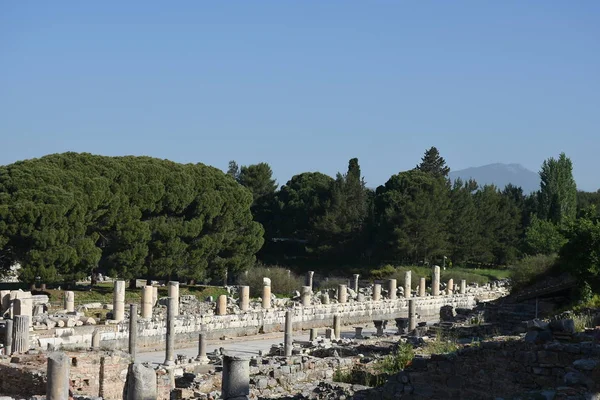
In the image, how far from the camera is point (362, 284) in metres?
55.7

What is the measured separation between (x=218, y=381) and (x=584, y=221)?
1473 cm

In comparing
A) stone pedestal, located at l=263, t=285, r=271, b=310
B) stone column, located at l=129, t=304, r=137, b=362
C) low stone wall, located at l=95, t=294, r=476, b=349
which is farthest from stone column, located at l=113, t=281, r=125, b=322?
stone pedestal, located at l=263, t=285, r=271, b=310

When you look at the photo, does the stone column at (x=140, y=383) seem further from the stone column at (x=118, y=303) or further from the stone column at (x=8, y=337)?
the stone column at (x=118, y=303)

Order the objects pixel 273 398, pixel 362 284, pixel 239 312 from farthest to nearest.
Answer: pixel 362 284
pixel 239 312
pixel 273 398

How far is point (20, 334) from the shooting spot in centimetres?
2095

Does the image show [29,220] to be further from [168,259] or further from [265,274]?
[265,274]

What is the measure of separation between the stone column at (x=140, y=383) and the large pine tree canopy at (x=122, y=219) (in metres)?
23.1

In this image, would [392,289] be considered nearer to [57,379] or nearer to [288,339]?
[288,339]

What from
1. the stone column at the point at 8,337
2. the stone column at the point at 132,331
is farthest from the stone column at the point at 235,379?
the stone column at the point at 132,331

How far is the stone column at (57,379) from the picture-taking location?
13.2 meters

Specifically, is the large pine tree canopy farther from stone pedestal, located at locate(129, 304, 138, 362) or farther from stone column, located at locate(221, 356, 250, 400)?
stone column, located at locate(221, 356, 250, 400)

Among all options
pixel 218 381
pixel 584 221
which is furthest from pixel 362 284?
pixel 218 381

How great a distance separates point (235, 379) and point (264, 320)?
22.1 metres

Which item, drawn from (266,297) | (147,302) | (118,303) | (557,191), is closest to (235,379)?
(118,303)
